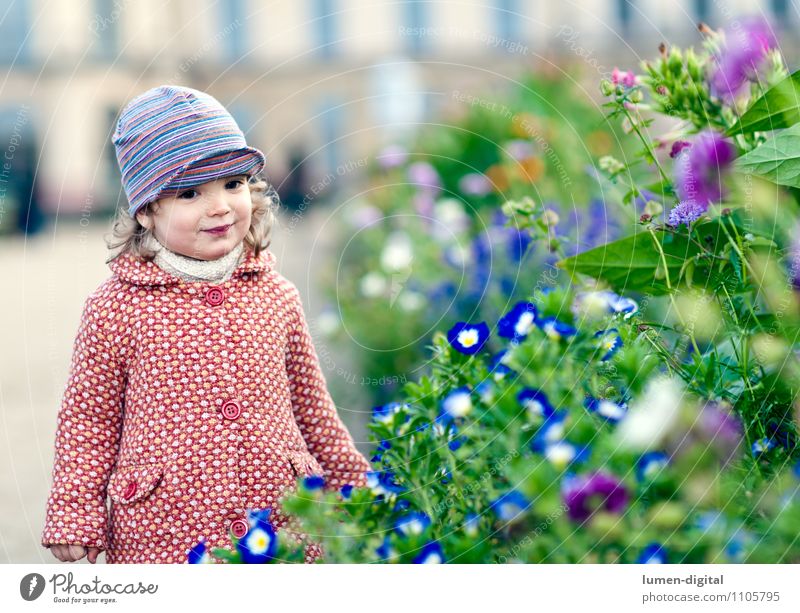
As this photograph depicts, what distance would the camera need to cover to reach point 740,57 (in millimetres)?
1649

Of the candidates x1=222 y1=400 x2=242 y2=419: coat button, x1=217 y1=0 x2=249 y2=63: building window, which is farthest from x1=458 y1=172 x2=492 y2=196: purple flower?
x1=217 y1=0 x2=249 y2=63: building window

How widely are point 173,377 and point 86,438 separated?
165mm

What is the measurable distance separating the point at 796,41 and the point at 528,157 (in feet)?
52.6

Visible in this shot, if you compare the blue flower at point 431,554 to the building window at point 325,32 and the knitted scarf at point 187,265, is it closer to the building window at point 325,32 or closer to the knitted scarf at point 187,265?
the knitted scarf at point 187,265

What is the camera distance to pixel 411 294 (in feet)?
11.7

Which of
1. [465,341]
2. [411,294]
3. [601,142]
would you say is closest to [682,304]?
[465,341]

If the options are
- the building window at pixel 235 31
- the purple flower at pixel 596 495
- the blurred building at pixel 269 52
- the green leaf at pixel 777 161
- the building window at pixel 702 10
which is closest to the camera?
the purple flower at pixel 596 495

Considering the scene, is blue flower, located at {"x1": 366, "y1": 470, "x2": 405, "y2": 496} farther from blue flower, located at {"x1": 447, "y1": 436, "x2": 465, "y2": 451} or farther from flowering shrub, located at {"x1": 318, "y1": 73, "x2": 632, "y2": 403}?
flowering shrub, located at {"x1": 318, "y1": 73, "x2": 632, "y2": 403}

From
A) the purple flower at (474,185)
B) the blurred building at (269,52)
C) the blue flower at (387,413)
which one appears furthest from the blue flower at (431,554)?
the blurred building at (269,52)

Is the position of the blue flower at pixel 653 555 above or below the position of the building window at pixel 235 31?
below

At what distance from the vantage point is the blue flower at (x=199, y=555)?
147 centimetres

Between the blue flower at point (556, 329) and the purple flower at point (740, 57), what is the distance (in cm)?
52

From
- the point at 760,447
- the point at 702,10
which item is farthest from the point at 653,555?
the point at 702,10

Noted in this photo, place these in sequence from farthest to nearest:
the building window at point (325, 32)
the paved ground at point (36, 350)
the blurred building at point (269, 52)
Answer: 1. the building window at point (325, 32)
2. the blurred building at point (269, 52)
3. the paved ground at point (36, 350)
